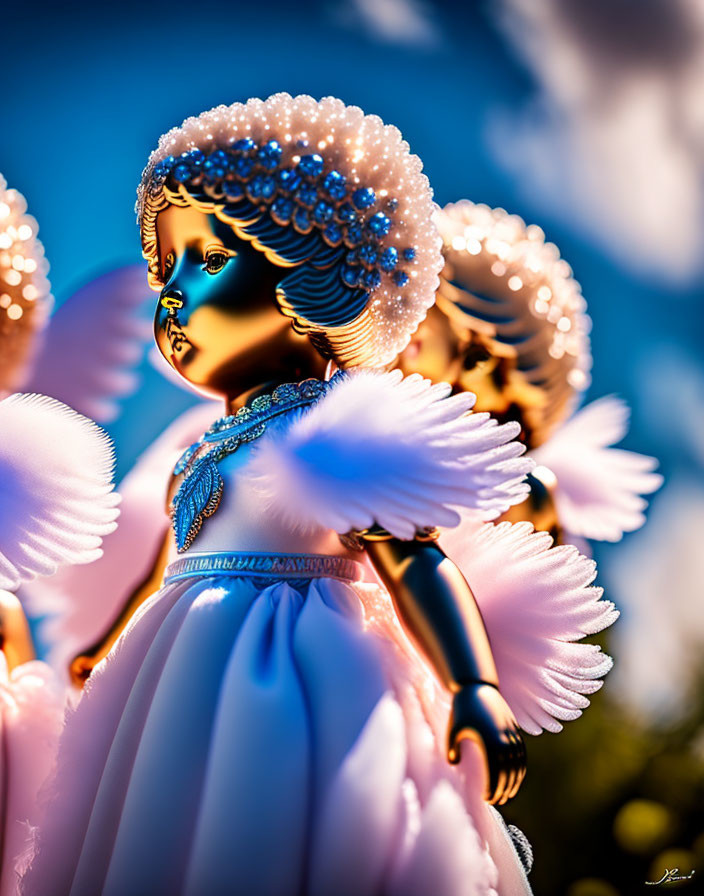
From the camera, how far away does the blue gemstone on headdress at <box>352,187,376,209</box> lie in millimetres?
1221

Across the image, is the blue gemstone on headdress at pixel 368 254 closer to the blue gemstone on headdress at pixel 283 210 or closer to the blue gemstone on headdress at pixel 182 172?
the blue gemstone on headdress at pixel 283 210

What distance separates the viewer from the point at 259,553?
1145 millimetres

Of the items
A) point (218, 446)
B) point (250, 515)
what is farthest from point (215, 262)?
point (250, 515)

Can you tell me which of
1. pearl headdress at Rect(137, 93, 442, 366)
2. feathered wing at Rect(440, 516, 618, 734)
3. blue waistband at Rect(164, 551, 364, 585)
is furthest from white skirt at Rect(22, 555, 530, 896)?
pearl headdress at Rect(137, 93, 442, 366)

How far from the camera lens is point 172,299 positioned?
1.26m

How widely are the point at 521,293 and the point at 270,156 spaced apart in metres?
0.66

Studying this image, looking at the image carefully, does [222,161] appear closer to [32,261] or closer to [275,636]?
[32,261]

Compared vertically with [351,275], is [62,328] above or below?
below

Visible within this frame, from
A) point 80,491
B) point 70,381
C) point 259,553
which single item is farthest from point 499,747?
point 70,381

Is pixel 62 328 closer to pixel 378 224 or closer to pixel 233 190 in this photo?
pixel 233 190

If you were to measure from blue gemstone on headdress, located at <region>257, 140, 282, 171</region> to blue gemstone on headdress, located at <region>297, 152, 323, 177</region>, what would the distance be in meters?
0.03

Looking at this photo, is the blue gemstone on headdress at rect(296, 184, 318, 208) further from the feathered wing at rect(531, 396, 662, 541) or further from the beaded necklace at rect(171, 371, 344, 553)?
the feathered wing at rect(531, 396, 662, 541)

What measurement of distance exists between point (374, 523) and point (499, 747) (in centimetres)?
31

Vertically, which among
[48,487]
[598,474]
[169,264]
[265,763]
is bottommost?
[265,763]
